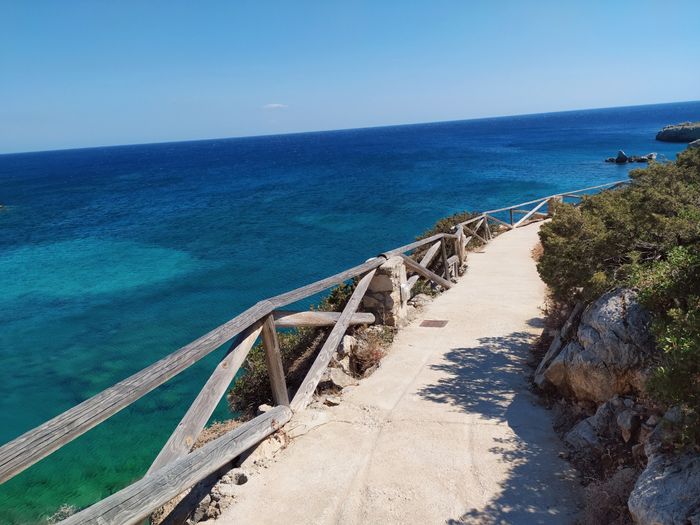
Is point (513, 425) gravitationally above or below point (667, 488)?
below

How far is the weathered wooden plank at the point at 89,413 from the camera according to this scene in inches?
108

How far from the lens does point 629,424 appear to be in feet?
13.9

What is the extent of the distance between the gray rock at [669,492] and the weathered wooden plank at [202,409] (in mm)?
3164

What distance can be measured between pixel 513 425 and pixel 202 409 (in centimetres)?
315

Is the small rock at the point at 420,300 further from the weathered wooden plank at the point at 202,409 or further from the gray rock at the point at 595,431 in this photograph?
the weathered wooden plank at the point at 202,409

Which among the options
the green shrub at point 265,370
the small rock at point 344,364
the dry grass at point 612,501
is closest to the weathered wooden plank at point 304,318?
the small rock at point 344,364

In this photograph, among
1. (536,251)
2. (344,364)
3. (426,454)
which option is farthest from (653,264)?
(536,251)

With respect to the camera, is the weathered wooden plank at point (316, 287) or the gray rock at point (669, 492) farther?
the weathered wooden plank at point (316, 287)

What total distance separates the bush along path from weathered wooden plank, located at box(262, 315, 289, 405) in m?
2.92

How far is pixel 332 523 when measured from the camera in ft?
13.2

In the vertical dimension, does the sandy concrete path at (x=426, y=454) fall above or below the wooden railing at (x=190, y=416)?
below

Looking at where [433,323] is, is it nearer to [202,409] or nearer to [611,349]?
[611,349]

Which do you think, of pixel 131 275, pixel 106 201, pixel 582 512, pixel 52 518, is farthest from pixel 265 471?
pixel 106 201

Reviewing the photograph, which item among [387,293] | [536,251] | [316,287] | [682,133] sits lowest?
[536,251]
